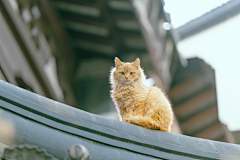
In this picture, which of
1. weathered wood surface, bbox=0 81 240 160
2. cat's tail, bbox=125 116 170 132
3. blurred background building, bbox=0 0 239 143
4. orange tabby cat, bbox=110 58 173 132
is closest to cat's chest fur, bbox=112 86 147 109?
orange tabby cat, bbox=110 58 173 132

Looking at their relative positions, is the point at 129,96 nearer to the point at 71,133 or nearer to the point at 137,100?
the point at 137,100

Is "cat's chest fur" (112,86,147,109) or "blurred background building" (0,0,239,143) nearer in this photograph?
"cat's chest fur" (112,86,147,109)

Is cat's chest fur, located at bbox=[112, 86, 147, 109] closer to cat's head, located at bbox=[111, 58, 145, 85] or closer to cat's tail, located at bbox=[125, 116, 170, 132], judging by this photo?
cat's head, located at bbox=[111, 58, 145, 85]

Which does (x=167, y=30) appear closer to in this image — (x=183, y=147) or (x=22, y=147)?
(x=183, y=147)

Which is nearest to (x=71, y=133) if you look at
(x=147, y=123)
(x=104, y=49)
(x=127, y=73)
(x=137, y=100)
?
(x=147, y=123)

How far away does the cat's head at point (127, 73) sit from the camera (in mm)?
1943

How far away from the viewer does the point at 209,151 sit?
3.93ft

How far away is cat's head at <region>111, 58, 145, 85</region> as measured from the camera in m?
1.94

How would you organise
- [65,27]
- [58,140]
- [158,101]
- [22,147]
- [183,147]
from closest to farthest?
1. [22,147]
2. [58,140]
3. [183,147]
4. [158,101]
5. [65,27]

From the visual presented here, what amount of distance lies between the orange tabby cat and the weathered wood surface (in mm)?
268

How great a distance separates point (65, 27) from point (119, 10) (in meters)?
1.10

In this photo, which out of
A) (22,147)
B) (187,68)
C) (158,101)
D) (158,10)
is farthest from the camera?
(187,68)

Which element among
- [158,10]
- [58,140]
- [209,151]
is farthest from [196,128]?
[58,140]

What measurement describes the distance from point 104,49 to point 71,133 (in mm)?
3120
